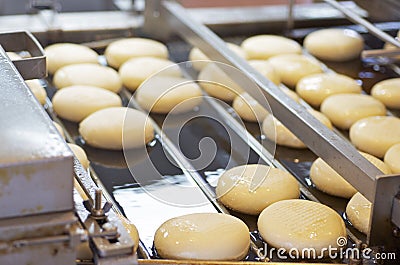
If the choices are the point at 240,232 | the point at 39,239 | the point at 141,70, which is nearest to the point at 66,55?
the point at 141,70

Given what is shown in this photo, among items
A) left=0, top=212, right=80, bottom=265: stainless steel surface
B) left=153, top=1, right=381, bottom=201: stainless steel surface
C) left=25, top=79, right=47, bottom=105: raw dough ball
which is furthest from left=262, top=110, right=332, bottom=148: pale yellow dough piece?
left=0, top=212, right=80, bottom=265: stainless steel surface

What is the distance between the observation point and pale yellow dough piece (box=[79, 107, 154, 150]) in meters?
2.33

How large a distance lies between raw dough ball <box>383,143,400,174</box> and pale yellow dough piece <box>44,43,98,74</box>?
130 cm

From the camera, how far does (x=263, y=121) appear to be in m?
2.55

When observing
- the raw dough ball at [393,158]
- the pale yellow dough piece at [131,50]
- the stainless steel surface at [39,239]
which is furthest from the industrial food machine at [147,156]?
the raw dough ball at [393,158]

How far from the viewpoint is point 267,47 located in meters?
3.13

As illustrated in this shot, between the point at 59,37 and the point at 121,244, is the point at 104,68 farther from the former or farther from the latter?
the point at 121,244

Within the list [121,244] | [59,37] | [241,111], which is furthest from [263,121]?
[121,244]

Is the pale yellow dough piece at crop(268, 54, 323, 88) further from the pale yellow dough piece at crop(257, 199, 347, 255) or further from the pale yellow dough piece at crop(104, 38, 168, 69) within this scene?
the pale yellow dough piece at crop(257, 199, 347, 255)

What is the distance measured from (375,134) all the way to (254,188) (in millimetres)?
563

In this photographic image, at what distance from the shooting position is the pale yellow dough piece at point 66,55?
9.45 feet

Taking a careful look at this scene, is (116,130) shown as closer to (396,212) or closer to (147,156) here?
(147,156)

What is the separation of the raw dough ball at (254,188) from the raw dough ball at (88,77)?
799 millimetres

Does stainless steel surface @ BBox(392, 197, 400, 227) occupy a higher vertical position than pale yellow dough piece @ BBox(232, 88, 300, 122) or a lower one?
higher
